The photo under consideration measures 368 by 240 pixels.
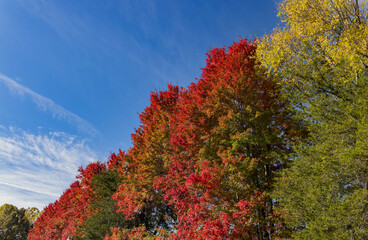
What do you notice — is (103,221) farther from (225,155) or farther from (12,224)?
(12,224)

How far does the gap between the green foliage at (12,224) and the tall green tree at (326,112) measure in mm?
76743

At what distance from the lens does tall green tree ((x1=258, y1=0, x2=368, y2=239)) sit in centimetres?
773

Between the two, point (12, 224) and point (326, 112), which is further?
point (12, 224)

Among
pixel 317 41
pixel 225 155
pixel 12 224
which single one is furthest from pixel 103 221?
pixel 12 224

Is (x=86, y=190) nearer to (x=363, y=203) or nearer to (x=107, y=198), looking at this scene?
(x=107, y=198)

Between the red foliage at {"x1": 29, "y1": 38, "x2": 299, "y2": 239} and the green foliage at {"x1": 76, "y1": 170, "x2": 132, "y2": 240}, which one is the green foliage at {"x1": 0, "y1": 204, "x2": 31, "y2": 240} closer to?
the green foliage at {"x1": 76, "y1": 170, "x2": 132, "y2": 240}

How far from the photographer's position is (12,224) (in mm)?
62344

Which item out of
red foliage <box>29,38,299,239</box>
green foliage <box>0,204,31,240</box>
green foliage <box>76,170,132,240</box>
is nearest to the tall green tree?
red foliage <box>29,38,299,239</box>

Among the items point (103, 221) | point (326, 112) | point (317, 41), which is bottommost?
point (103, 221)

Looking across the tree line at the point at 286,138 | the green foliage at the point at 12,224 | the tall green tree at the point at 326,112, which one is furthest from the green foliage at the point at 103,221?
the green foliage at the point at 12,224

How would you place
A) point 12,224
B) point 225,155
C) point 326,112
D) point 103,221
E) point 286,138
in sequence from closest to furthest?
point 326,112
point 225,155
point 286,138
point 103,221
point 12,224

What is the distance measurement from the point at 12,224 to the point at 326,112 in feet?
265

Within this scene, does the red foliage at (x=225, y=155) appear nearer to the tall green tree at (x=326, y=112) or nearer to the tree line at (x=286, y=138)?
the tree line at (x=286, y=138)

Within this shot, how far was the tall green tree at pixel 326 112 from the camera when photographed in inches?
304
